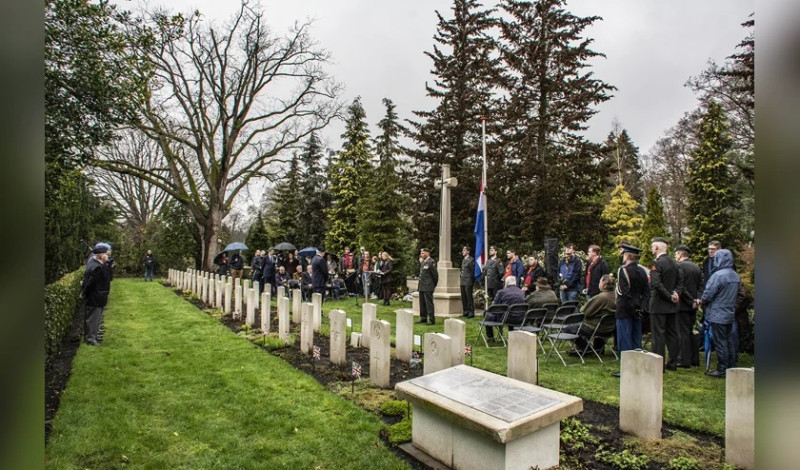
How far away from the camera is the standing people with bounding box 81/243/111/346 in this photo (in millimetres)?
9484

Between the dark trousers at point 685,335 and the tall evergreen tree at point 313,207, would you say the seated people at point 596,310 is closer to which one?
the dark trousers at point 685,335

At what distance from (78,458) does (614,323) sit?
8.07 m

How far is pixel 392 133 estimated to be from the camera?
33.8 meters

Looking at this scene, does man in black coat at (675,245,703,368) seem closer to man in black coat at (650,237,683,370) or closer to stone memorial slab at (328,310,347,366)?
man in black coat at (650,237,683,370)

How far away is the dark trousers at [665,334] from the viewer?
7570 millimetres

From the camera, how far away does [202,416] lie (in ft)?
19.0

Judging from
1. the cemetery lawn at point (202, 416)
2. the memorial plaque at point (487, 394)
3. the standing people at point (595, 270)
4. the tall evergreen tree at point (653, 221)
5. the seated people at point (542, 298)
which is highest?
the tall evergreen tree at point (653, 221)

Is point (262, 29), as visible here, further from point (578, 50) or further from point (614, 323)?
point (614, 323)

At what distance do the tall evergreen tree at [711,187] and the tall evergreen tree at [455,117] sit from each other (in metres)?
10.8

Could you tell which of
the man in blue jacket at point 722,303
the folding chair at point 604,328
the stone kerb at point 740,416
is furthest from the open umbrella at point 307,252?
the stone kerb at point 740,416

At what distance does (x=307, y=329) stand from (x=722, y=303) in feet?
22.9

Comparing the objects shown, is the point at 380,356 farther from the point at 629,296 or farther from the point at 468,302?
the point at 468,302

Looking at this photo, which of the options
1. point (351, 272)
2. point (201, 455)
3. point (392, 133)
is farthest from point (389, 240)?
point (201, 455)

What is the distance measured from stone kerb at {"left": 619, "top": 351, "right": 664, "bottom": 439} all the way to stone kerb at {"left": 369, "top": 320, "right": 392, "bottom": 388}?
3197mm
